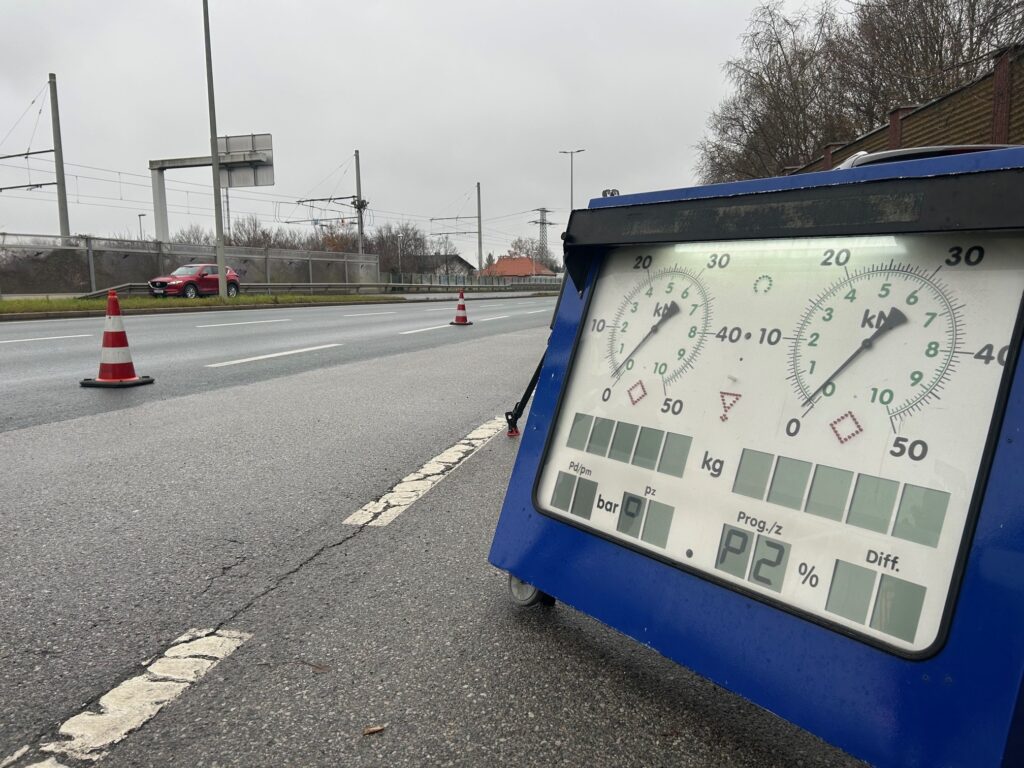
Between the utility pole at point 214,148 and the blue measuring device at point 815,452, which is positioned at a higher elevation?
the utility pole at point 214,148

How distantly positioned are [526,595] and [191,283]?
25395 millimetres

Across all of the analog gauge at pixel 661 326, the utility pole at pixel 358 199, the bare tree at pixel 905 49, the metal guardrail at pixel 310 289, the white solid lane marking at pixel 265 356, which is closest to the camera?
the analog gauge at pixel 661 326

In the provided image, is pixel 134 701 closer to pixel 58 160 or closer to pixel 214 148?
pixel 214 148

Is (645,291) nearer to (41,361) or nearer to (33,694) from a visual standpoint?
(33,694)

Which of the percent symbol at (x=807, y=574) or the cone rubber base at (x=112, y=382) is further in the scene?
the cone rubber base at (x=112, y=382)

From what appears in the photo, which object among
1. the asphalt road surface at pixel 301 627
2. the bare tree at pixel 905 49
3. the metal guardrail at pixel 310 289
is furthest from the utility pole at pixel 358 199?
the asphalt road surface at pixel 301 627

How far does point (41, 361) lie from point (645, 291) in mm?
8389

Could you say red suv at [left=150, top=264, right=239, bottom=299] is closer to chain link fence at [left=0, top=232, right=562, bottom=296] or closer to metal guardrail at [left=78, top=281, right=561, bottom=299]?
metal guardrail at [left=78, top=281, right=561, bottom=299]

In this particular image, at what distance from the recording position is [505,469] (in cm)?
385

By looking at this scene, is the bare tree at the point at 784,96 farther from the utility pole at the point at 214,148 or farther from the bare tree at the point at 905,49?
the utility pole at the point at 214,148

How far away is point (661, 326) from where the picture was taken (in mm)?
1787

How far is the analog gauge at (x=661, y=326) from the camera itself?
5.65 feet

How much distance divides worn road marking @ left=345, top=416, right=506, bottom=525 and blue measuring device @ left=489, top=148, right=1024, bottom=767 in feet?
4.17

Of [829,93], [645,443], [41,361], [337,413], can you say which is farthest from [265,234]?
[645,443]
